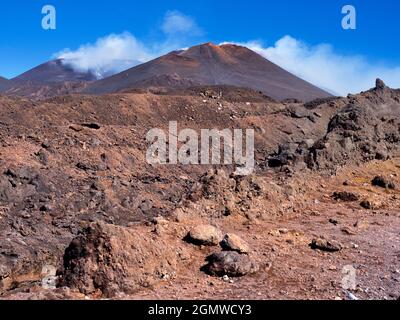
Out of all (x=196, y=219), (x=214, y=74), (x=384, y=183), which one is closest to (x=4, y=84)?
(x=214, y=74)

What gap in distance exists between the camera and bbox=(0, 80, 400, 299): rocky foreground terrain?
4.96 metres

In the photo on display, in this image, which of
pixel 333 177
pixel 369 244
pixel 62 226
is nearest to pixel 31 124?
pixel 62 226

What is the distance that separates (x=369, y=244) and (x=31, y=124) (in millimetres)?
14626

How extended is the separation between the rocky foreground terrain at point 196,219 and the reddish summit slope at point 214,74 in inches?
1304

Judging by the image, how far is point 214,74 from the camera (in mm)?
53344

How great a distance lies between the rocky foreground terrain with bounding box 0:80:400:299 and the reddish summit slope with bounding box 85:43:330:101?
1304 inches

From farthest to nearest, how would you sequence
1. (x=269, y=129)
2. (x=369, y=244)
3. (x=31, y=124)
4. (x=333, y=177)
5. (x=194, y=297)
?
(x=269, y=129), (x=31, y=124), (x=333, y=177), (x=369, y=244), (x=194, y=297)

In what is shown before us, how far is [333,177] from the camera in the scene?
982cm

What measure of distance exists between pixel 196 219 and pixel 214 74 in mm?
47513

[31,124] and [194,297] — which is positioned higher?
[31,124]

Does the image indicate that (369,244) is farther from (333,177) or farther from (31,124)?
(31,124)

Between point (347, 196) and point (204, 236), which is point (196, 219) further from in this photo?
point (347, 196)

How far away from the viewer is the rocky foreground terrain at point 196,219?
195 inches

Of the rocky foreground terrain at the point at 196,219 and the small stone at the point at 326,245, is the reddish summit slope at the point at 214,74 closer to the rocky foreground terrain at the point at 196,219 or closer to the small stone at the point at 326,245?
the rocky foreground terrain at the point at 196,219
